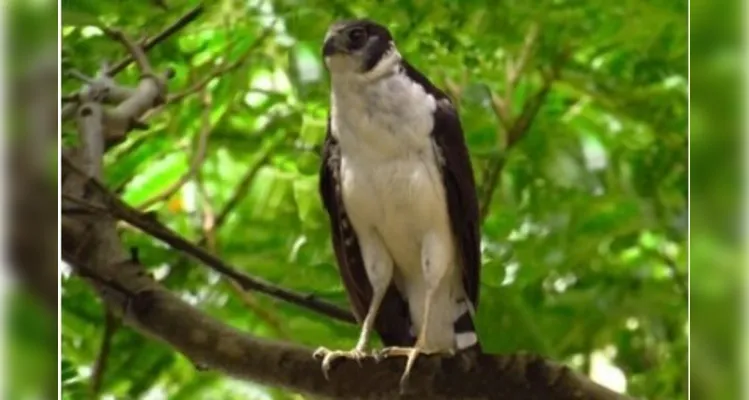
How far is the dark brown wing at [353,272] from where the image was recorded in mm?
1090

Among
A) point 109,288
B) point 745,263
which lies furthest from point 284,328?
point 745,263

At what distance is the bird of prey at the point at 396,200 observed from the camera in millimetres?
1055

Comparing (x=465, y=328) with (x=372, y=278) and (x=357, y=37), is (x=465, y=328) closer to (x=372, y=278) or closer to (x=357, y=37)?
(x=372, y=278)

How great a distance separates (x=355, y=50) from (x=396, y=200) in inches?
6.1

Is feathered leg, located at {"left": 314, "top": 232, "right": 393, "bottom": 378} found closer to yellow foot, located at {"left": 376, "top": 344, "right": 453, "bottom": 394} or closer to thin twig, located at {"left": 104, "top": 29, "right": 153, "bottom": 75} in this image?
yellow foot, located at {"left": 376, "top": 344, "right": 453, "bottom": 394}

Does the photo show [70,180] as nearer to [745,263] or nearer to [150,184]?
[150,184]

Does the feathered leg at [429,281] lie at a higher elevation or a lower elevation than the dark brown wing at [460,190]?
lower

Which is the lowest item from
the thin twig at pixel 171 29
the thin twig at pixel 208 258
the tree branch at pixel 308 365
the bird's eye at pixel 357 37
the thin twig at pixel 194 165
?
the tree branch at pixel 308 365

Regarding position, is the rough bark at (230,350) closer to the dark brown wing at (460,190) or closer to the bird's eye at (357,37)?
the dark brown wing at (460,190)

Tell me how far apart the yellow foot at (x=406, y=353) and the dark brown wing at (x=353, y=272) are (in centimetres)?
2

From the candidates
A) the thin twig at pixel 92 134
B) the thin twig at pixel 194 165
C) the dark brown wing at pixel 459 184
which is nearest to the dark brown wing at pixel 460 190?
the dark brown wing at pixel 459 184

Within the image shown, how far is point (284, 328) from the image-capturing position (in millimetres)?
1082

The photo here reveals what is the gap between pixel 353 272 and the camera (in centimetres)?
110

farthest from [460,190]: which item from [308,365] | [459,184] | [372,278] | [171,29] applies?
[171,29]
